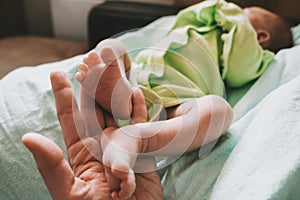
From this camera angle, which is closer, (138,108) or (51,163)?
(51,163)

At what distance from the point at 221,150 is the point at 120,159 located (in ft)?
0.64

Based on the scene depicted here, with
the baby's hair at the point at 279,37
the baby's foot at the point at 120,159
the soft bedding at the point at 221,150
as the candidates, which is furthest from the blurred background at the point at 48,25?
the baby's foot at the point at 120,159

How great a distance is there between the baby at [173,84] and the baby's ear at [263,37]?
135 mm

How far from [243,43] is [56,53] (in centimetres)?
91

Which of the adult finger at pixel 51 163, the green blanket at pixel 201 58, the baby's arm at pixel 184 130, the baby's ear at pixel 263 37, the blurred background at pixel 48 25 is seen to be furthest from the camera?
the blurred background at pixel 48 25

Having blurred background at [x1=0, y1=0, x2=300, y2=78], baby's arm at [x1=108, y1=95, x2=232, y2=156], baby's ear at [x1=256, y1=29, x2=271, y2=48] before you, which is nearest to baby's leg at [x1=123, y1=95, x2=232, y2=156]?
baby's arm at [x1=108, y1=95, x2=232, y2=156]

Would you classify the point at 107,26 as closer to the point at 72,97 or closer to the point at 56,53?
the point at 56,53

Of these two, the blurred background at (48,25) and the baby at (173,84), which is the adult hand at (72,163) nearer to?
the baby at (173,84)

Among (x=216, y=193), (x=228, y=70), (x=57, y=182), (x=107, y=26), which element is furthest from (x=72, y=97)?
(x=107, y=26)

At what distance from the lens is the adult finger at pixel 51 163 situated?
0.55 meters

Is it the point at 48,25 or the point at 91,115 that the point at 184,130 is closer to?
the point at 91,115

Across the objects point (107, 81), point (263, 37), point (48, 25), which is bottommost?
point (48, 25)

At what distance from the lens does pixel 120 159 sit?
58cm

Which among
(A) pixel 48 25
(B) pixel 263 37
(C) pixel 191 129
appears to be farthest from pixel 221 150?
(A) pixel 48 25
